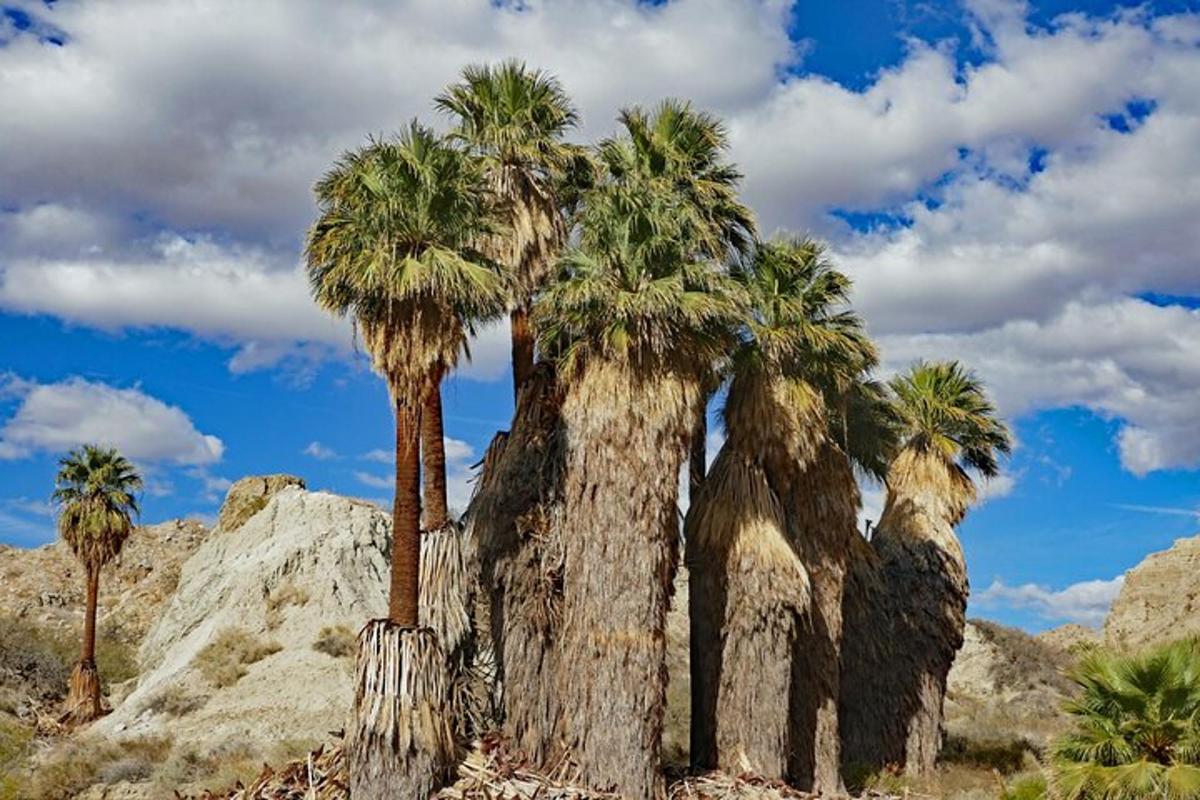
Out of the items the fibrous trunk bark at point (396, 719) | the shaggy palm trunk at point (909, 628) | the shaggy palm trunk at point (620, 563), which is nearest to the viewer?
the fibrous trunk bark at point (396, 719)

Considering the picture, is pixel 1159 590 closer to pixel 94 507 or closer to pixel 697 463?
pixel 697 463

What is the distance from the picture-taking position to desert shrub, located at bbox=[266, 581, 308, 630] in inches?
1895

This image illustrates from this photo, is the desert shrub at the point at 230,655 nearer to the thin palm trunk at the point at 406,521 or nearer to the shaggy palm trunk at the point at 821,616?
the shaggy palm trunk at the point at 821,616

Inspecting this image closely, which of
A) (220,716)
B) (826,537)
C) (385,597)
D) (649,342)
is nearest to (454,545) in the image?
(649,342)

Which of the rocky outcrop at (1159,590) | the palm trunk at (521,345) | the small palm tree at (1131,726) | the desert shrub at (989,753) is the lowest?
the desert shrub at (989,753)

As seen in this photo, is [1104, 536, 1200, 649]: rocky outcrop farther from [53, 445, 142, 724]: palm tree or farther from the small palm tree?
[53, 445, 142, 724]: palm tree

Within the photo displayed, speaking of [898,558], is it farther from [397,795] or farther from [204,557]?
[204,557]

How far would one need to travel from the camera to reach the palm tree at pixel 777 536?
28.2m

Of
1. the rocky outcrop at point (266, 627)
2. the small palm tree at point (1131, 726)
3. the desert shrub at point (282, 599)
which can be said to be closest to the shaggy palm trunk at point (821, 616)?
the small palm tree at point (1131, 726)

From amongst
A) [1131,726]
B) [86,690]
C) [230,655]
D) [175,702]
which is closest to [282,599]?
[230,655]

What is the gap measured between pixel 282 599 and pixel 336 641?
5529 mm

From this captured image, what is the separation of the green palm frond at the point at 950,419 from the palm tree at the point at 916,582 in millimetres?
31

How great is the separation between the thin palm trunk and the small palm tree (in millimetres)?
11792

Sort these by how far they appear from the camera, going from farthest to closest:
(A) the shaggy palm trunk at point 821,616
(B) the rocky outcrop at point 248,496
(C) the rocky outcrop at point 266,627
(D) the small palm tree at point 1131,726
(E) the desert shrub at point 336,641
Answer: (B) the rocky outcrop at point 248,496 → (E) the desert shrub at point 336,641 → (C) the rocky outcrop at point 266,627 → (A) the shaggy palm trunk at point 821,616 → (D) the small palm tree at point 1131,726
